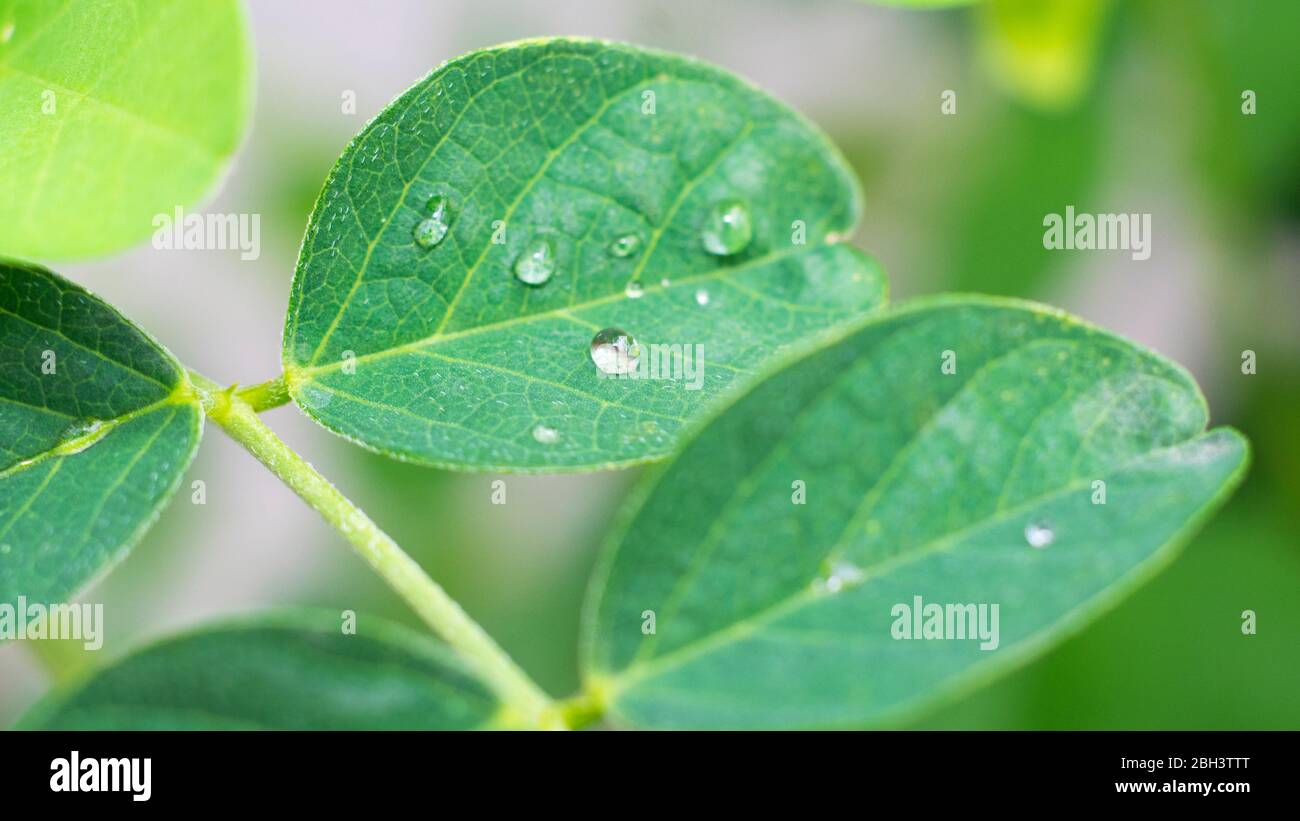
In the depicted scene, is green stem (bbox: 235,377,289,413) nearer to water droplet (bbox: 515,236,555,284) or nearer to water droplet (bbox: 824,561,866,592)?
water droplet (bbox: 515,236,555,284)

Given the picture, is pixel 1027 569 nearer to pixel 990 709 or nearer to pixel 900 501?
pixel 900 501

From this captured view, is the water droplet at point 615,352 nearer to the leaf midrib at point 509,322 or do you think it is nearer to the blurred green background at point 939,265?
the leaf midrib at point 509,322

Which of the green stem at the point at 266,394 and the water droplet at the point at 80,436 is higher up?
the green stem at the point at 266,394

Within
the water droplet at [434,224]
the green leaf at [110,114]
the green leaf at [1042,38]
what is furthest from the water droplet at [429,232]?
the green leaf at [1042,38]

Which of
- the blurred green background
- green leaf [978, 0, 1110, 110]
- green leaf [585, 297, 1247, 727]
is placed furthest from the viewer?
the blurred green background

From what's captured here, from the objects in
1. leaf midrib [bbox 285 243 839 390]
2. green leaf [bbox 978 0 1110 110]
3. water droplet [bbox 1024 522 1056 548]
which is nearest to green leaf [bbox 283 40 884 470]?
leaf midrib [bbox 285 243 839 390]

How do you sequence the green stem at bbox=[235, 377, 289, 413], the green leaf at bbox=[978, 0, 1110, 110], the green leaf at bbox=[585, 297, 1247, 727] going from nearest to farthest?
the green leaf at bbox=[585, 297, 1247, 727], the green stem at bbox=[235, 377, 289, 413], the green leaf at bbox=[978, 0, 1110, 110]
